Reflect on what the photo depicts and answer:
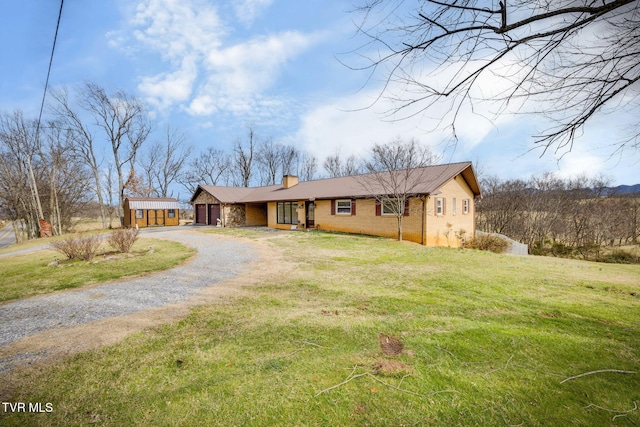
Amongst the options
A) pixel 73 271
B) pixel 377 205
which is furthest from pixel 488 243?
pixel 73 271

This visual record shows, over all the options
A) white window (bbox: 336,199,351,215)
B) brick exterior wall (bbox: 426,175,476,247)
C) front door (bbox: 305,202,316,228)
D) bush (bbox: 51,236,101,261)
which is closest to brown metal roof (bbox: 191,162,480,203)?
white window (bbox: 336,199,351,215)

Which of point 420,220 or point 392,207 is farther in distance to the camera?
point 392,207

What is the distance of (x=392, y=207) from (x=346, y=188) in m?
5.05

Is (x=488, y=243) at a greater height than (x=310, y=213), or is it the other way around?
(x=310, y=213)

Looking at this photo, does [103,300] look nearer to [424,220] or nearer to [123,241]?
[123,241]

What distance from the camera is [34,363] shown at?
3.24m

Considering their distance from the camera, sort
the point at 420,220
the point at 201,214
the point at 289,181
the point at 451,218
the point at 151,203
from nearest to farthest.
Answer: the point at 420,220
the point at 451,218
the point at 289,181
the point at 151,203
the point at 201,214

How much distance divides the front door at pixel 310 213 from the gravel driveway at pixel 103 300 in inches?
510

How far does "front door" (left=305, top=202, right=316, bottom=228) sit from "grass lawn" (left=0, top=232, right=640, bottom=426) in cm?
1584

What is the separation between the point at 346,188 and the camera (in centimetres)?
2005

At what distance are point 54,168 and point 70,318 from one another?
3265cm

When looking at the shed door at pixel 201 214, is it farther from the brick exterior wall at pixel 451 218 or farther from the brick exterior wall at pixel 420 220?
the brick exterior wall at pixel 451 218

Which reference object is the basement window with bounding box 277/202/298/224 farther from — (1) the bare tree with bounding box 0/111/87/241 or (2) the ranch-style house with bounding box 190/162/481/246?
(1) the bare tree with bounding box 0/111/87/241

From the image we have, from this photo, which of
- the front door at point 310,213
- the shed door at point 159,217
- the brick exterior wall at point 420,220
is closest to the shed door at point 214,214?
the shed door at point 159,217
